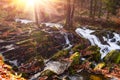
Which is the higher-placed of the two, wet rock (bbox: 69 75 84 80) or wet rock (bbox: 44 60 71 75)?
wet rock (bbox: 44 60 71 75)

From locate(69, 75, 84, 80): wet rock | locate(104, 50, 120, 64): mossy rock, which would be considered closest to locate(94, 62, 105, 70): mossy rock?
locate(104, 50, 120, 64): mossy rock


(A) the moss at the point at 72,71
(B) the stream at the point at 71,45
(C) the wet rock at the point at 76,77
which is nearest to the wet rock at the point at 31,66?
(B) the stream at the point at 71,45

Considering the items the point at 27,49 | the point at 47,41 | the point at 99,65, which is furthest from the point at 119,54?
the point at 27,49

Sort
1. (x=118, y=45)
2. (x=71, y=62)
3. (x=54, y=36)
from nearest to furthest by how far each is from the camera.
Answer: (x=71, y=62)
(x=54, y=36)
(x=118, y=45)

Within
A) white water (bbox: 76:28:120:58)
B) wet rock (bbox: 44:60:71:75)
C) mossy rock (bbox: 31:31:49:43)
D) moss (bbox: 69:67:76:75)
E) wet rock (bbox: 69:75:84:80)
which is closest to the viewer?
wet rock (bbox: 69:75:84:80)

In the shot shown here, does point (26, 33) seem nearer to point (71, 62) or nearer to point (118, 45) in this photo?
point (71, 62)

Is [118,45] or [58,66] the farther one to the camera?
[118,45]

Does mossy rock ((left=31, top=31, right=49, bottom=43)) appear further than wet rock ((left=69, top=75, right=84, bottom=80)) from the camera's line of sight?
Yes

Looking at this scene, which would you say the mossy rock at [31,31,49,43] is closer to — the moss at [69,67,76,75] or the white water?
the moss at [69,67,76,75]

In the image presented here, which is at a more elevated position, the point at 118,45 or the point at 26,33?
the point at 26,33

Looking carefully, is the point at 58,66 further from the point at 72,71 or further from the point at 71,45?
the point at 71,45

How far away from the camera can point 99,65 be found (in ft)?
67.7

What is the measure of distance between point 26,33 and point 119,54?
10.6 metres

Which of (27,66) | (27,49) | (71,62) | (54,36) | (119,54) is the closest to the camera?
(27,66)
